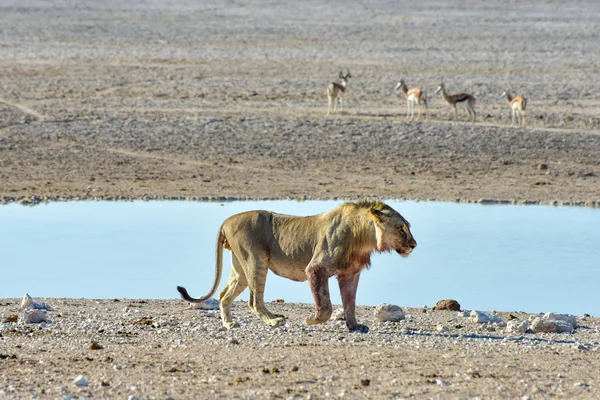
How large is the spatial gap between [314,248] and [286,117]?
14.8m

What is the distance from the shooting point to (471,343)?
925cm

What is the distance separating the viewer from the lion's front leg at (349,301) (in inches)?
388

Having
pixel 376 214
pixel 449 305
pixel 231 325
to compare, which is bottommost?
pixel 231 325

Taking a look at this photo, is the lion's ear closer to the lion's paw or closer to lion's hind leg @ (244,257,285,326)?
lion's hind leg @ (244,257,285,326)

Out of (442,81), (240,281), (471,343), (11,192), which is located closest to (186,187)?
(11,192)

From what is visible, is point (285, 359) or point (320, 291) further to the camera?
point (320, 291)

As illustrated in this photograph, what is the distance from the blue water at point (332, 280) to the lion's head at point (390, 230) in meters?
2.88

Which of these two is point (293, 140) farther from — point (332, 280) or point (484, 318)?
point (484, 318)

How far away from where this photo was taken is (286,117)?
24.7 m

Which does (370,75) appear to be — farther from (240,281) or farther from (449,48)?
(240,281)

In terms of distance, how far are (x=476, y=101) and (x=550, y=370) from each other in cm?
2071

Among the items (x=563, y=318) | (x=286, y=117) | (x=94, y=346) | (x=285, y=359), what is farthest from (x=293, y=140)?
(x=285, y=359)

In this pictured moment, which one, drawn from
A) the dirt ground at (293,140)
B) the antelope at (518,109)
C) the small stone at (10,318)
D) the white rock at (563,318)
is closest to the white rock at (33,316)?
the small stone at (10,318)

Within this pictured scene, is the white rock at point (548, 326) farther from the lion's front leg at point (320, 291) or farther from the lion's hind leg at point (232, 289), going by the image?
the lion's hind leg at point (232, 289)
